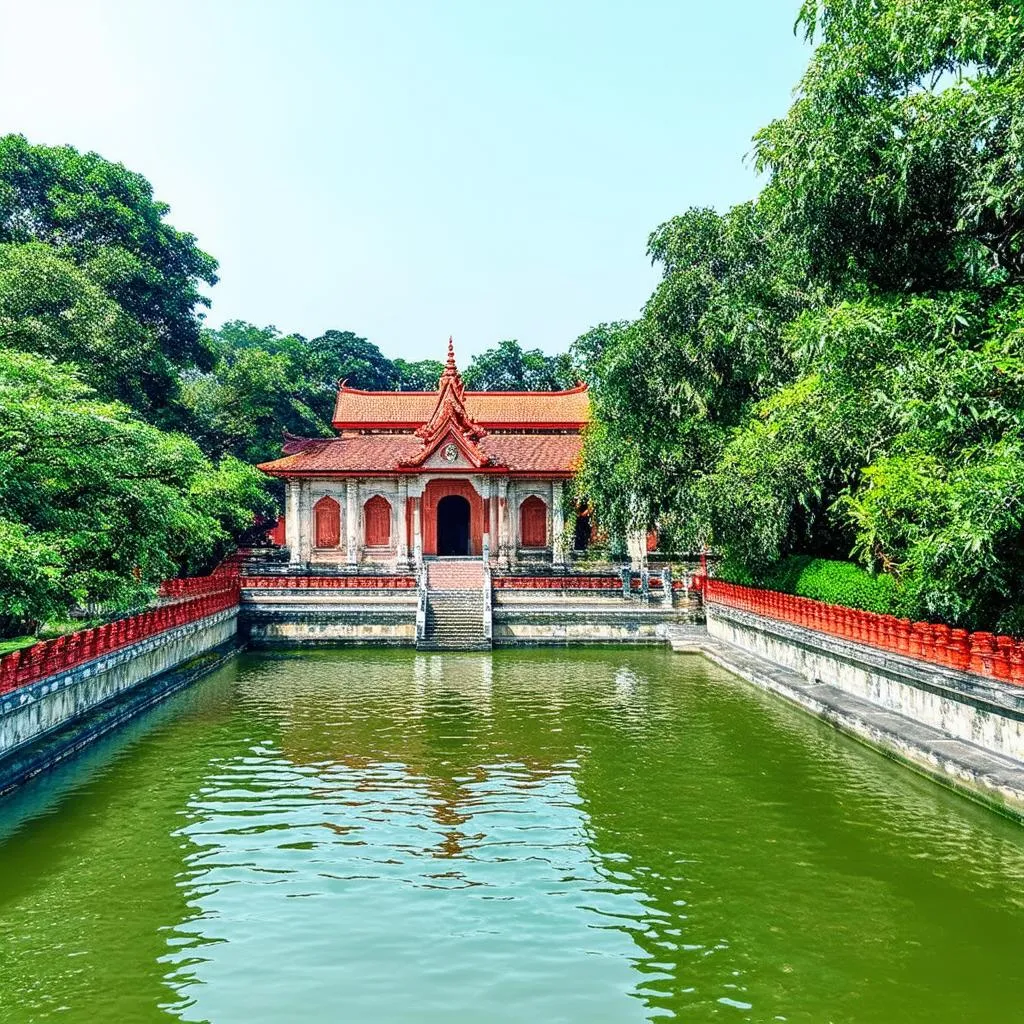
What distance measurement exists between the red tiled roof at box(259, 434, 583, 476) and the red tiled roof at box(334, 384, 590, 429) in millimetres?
562

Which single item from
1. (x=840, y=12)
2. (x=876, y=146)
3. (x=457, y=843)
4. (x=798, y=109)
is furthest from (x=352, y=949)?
(x=840, y=12)

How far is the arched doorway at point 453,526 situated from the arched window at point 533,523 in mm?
2527

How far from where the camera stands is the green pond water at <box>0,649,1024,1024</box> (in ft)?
21.4

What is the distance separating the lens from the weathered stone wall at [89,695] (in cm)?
1162

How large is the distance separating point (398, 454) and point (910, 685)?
81.6ft

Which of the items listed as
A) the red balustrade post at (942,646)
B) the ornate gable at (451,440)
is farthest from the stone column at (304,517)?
the red balustrade post at (942,646)

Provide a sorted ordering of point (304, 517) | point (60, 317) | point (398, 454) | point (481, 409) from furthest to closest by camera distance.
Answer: point (481, 409) < point (398, 454) < point (304, 517) < point (60, 317)

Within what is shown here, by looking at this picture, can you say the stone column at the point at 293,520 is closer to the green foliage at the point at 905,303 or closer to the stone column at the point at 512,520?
the stone column at the point at 512,520

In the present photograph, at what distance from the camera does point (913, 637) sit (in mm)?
13344

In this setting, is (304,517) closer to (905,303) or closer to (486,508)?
(486,508)

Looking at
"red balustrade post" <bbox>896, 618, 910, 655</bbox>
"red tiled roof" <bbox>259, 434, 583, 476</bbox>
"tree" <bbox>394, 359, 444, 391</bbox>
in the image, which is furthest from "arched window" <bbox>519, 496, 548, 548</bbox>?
"tree" <bbox>394, 359, 444, 391</bbox>

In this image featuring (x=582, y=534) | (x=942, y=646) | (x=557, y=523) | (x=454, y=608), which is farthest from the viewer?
(x=582, y=534)

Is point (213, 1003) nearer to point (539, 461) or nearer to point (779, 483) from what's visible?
point (779, 483)

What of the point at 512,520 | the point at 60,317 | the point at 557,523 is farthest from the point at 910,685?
the point at 60,317
